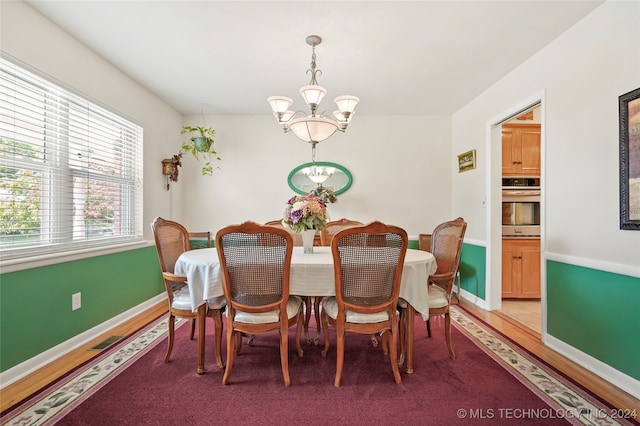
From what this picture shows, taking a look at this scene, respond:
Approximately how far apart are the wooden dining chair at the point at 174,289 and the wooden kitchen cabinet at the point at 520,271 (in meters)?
3.43

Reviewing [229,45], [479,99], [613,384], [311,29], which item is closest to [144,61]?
[229,45]

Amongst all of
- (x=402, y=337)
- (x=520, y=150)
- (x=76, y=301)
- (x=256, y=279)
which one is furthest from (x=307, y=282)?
(x=520, y=150)

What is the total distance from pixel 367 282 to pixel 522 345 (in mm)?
1635

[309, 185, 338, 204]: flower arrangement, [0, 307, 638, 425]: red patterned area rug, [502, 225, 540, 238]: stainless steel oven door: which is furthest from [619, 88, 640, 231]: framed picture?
[309, 185, 338, 204]: flower arrangement

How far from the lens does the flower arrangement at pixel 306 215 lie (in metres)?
2.21

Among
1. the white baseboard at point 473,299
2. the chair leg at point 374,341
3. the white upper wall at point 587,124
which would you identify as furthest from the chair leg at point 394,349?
the white baseboard at point 473,299

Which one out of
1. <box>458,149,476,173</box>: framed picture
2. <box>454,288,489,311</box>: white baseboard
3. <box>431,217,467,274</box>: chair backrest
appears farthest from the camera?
<box>458,149,476,173</box>: framed picture

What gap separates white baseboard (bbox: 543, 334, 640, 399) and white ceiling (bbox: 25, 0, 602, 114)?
2.40 m

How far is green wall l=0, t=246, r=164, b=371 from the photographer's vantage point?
1942 mm

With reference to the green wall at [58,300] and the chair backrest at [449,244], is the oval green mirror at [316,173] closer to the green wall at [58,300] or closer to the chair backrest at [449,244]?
the chair backrest at [449,244]

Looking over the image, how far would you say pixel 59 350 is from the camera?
2.27 m

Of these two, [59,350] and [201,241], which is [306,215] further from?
[201,241]

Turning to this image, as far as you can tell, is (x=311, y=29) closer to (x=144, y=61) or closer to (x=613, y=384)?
(x=144, y=61)

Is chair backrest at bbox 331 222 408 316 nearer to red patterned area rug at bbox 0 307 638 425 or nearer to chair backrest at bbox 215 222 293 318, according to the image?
chair backrest at bbox 215 222 293 318
